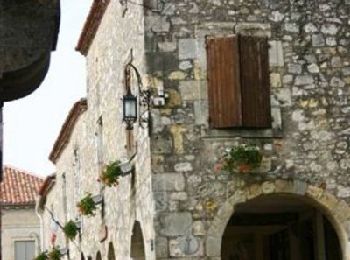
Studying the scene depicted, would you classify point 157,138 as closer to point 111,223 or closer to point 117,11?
point 117,11

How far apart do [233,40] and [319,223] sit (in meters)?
4.56

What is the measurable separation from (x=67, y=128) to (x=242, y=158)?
13.7m

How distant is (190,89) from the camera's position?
14.7 m

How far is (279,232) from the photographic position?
21062 millimetres

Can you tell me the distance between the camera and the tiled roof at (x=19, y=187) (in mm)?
42047

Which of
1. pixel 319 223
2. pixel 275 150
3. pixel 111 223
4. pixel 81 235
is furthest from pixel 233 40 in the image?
pixel 81 235

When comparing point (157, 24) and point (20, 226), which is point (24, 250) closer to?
point (20, 226)

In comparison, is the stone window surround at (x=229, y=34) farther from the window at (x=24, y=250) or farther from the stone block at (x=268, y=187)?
the window at (x=24, y=250)

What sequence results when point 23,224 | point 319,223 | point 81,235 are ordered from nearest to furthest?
point 319,223 < point 81,235 < point 23,224

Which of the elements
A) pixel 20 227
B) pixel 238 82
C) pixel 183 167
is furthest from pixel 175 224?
pixel 20 227

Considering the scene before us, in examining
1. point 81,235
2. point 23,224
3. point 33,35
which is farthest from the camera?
point 23,224

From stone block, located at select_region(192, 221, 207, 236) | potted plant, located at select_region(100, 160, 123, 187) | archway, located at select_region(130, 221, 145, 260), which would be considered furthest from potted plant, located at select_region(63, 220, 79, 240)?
stone block, located at select_region(192, 221, 207, 236)

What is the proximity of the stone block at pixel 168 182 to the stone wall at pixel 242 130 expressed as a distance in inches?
0.6

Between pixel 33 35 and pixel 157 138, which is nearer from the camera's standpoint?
pixel 33 35
